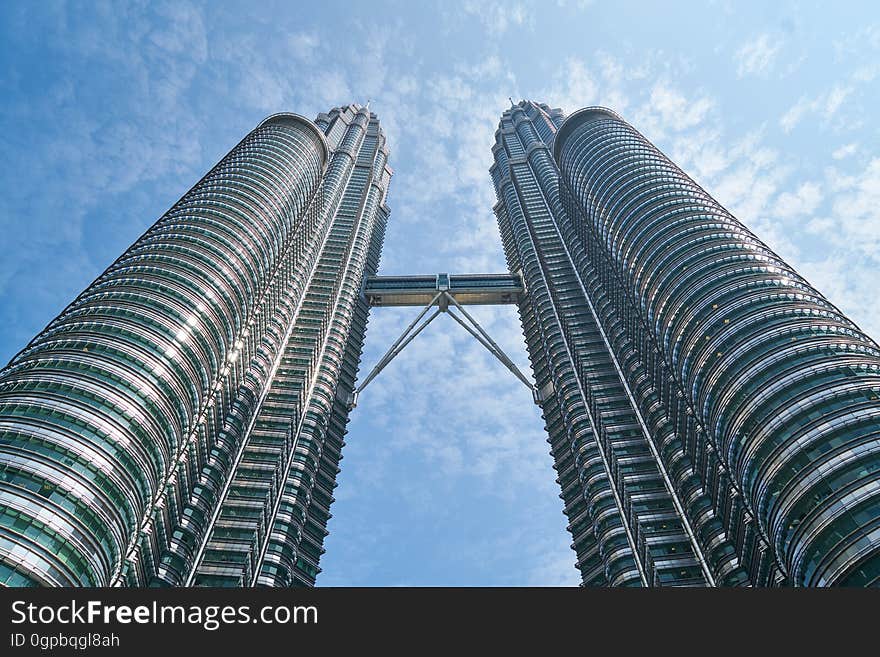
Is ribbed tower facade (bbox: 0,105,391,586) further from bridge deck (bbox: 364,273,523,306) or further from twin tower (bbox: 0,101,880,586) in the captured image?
bridge deck (bbox: 364,273,523,306)

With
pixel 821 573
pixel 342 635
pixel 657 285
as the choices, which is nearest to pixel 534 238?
pixel 657 285

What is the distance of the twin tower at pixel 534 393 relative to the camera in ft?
179

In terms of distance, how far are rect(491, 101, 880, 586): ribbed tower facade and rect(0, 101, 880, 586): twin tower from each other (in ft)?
0.95

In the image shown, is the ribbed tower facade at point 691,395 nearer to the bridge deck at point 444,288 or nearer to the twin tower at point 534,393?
the twin tower at point 534,393

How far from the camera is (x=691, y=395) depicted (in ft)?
248

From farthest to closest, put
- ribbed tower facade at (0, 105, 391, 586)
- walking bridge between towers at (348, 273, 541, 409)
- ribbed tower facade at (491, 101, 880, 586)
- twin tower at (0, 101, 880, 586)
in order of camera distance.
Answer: walking bridge between towers at (348, 273, 541, 409) → ribbed tower facade at (491, 101, 880, 586) → twin tower at (0, 101, 880, 586) → ribbed tower facade at (0, 105, 391, 586)

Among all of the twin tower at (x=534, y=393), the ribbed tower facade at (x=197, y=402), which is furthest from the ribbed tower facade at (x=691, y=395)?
the ribbed tower facade at (x=197, y=402)

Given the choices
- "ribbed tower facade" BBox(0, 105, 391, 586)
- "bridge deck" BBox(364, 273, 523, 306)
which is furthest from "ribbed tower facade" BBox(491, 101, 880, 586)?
"ribbed tower facade" BBox(0, 105, 391, 586)

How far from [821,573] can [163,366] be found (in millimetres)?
62947

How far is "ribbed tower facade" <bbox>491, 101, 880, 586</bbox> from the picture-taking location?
5516cm

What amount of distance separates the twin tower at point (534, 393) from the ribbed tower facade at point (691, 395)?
0.95 feet

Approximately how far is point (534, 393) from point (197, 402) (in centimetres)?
6588

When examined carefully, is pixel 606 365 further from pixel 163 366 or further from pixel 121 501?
pixel 121 501

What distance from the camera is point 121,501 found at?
2235 inches
